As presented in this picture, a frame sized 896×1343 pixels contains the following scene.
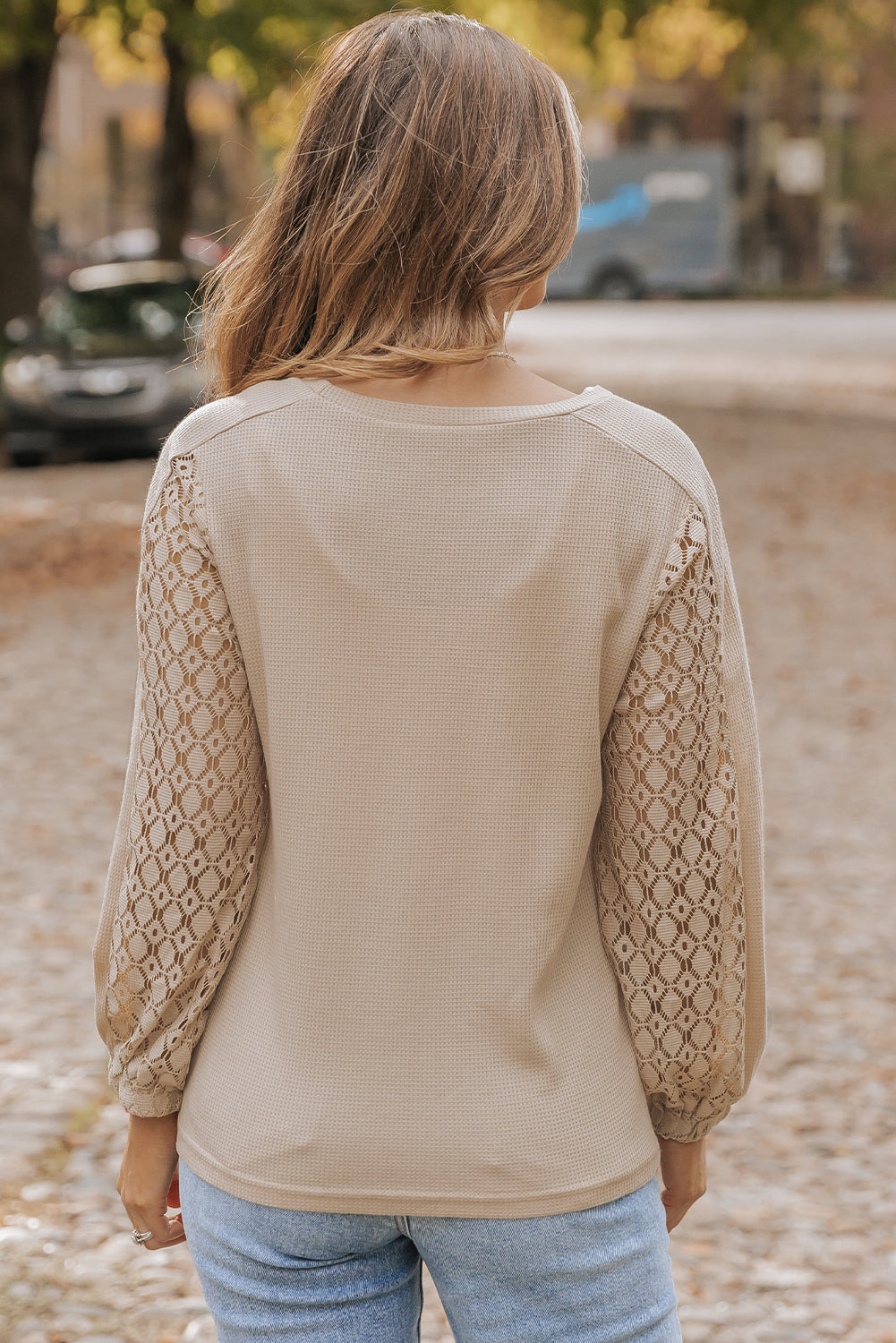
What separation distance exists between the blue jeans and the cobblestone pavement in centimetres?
169

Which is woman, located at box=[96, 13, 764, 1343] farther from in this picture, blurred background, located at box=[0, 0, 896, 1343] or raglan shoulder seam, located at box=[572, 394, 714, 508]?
blurred background, located at box=[0, 0, 896, 1343]

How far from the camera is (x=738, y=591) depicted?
1084cm

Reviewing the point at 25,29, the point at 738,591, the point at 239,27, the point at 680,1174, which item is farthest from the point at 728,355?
the point at 680,1174

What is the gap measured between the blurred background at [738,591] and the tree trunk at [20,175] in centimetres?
3

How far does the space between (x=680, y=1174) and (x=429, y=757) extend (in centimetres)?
54

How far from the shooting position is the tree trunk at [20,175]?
1445 cm

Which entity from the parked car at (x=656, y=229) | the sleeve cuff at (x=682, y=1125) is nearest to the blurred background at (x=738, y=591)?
the sleeve cuff at (x=682, y=1125)

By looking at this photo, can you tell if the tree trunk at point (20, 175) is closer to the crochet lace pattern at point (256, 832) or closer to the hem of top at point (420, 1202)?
the crochet lace pattern at point (256, 832)

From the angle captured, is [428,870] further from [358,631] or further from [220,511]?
[220,511]

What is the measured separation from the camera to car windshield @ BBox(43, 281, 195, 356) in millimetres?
14188

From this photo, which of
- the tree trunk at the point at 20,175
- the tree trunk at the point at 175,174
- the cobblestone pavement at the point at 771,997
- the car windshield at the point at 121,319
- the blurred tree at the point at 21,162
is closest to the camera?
the cobblestone pavement at the point at 771,997

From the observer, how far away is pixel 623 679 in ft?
4.48

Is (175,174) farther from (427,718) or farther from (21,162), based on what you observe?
(427,718)

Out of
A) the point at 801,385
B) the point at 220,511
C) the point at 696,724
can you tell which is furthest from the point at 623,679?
the point at 801,385
